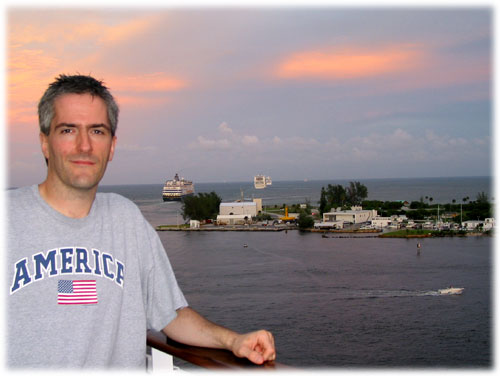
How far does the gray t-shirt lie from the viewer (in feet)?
1.97

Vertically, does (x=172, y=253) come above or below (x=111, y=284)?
below

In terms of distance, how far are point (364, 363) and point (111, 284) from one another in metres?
7.97

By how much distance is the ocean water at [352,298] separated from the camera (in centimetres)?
845

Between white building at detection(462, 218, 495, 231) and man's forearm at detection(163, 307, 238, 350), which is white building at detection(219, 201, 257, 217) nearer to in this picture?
white building at detection(462, 218, 495, 231)

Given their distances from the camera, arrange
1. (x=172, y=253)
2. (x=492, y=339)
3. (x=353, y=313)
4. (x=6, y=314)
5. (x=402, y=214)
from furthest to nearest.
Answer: (x=402, y=214) → (x=172, y=253) → (x=353, y=313) → (x=492, y=339) → (x=6, y=314)

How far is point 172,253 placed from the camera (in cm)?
1767

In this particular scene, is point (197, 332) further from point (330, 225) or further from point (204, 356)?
point (330, 225)

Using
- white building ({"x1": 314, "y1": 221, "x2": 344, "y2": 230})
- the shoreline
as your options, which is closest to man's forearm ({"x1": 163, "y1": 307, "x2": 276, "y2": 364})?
the shoreline

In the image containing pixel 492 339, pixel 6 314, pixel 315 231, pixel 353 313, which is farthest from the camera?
pixel 315 231

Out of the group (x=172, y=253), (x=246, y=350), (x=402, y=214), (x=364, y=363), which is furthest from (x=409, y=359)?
(x=402, y=214)

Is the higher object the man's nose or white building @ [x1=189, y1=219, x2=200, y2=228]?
the man's nose

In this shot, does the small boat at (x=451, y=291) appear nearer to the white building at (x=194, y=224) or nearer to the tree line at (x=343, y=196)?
the white building at (x=194, y=224)

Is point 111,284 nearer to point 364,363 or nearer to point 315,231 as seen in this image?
point 364,363

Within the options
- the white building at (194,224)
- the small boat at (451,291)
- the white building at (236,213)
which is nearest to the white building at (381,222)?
the white building at (236,213)
